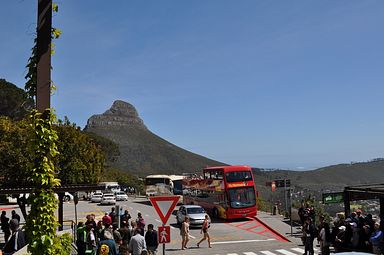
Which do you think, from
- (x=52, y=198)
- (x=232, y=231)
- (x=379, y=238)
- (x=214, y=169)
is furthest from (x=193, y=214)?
(x=52, y=198)

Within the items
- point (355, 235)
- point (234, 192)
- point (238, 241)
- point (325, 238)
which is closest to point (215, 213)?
point (234, 192)

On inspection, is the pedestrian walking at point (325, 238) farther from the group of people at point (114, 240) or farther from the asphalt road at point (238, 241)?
the group of people at point (114, 240)

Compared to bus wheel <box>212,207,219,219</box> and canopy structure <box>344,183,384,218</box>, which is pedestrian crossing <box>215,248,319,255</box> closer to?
canopy structure <box>344,183,384,218</box>

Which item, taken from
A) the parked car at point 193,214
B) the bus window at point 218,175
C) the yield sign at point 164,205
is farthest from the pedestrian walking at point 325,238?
the bus window at point 218,175

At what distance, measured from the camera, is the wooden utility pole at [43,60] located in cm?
640

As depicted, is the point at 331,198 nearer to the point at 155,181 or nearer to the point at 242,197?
the point at 242,197

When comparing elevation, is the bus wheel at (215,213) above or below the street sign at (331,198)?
below

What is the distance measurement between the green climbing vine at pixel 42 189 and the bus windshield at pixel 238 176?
27.4 m

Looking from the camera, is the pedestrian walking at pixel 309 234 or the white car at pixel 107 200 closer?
the pedestrian walking at pixel 309 234

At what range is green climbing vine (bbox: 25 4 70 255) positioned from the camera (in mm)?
6102

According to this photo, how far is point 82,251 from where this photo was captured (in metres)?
16.7

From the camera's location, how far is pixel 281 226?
29641mm

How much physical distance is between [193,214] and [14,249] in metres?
17.9

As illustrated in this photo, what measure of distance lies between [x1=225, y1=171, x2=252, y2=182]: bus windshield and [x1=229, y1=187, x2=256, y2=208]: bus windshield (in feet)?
2.32
